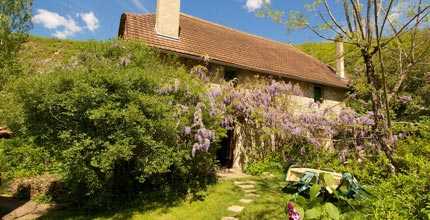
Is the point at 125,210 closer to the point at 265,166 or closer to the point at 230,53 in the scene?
the point at 265,166

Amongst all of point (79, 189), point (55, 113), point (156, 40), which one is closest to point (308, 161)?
point (156, 40)

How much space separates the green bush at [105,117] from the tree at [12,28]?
8.89 m

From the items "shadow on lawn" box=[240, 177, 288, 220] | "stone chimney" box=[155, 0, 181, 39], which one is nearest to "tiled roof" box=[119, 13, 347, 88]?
"stone chimney" box=[155, 0, 181, 39]

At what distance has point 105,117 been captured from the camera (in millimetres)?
8117

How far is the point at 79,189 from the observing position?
33.4 feet

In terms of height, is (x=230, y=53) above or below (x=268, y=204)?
above

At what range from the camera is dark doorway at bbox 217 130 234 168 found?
49.2 ft

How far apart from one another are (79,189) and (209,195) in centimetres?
412

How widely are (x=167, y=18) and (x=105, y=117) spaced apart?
7893mm

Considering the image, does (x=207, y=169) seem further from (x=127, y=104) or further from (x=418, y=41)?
(x=418, y=41)

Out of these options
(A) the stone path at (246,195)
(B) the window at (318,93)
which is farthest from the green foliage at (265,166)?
(B) the window at (318,93)

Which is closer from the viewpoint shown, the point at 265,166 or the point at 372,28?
the point at 372,28

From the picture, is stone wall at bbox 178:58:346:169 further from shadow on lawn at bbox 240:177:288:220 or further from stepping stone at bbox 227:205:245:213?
stepping stone at bbox 227:205:245:213

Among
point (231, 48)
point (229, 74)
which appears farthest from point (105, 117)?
point (231, 48)
